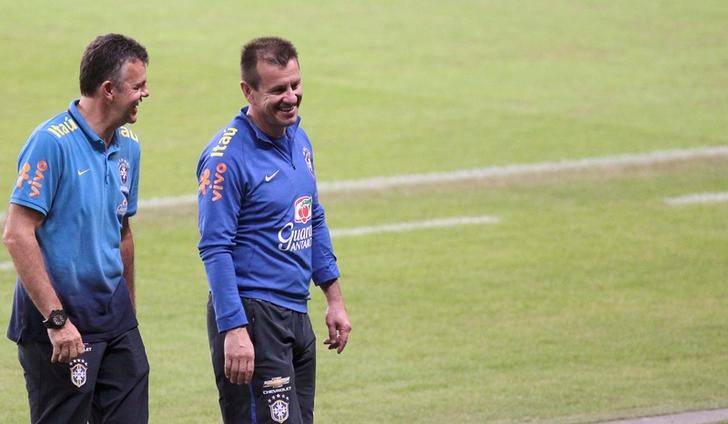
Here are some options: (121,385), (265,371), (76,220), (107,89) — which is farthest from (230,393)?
(107,89)

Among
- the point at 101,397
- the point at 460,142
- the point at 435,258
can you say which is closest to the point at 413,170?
the point at 460,142

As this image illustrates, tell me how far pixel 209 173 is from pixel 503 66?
18.1 meters

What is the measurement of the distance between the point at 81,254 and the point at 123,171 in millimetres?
467

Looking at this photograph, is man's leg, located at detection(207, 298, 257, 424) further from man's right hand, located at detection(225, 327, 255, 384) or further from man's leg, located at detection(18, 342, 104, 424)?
man's leg, located at detection(18, 342, 104, 424)

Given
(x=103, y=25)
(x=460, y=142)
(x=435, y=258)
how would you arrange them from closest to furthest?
1. (x=435, y=258)
2. (x=460, y=142)
3. (x=103, y=25)

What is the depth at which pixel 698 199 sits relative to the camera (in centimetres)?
1587

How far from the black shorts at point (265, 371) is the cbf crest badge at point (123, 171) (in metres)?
0.61

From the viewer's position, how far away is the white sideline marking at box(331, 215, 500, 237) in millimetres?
14491

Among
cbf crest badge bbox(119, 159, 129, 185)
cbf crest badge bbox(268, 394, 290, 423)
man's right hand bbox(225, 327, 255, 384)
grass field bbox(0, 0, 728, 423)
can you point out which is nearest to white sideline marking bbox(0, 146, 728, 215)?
grass field bbox(0, 0, 728, 423)

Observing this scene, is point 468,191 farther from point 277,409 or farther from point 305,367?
point 277,409

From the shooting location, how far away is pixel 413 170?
1759 cm

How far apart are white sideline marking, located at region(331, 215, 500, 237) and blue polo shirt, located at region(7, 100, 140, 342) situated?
833 centimetres

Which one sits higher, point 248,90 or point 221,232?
point 248,90

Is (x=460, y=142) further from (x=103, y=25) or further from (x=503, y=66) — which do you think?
(x=103, y=25)
